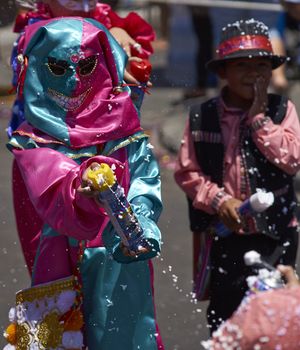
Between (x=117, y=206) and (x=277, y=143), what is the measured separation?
138cm

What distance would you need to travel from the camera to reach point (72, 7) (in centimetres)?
503

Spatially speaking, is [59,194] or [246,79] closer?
[59,194]

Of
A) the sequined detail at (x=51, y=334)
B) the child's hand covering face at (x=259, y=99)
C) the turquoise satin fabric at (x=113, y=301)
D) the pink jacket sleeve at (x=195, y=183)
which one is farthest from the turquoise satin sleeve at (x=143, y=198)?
the child's hand covering face at (x=259, y=99)

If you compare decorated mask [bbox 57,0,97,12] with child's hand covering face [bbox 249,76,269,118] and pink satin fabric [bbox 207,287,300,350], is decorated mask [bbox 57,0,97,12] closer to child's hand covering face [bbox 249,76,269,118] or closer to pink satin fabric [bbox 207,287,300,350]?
child's hand covering face [bbox 249,76,269,118]

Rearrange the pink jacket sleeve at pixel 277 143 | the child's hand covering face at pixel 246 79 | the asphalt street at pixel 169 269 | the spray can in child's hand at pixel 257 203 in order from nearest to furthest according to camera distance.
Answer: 1. the spray can in child's hand at pixel 257 203
2. the pink jacket sleeve at pixel 277 143
3. the child's hand covering face at pixel 246 79
4. the asphalt street at pixel 169 269

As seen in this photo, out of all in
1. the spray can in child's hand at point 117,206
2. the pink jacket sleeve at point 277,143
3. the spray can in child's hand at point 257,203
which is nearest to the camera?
the spray can in child's hand at point 117,206

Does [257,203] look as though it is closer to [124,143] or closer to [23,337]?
[124,143]

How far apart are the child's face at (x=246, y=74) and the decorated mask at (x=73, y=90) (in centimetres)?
93

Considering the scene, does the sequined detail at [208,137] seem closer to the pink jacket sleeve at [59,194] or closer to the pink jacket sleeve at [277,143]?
the pink jacket sleeve at [277,143]

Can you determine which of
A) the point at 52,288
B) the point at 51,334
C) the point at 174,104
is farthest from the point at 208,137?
the point at 174,104

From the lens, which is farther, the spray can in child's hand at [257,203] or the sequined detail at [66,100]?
the spray can in child's hand at [257,203]

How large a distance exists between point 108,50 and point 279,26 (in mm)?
4292

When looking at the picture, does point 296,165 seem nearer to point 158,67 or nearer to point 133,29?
point 133,29

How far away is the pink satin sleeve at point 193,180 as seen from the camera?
16.6ft
